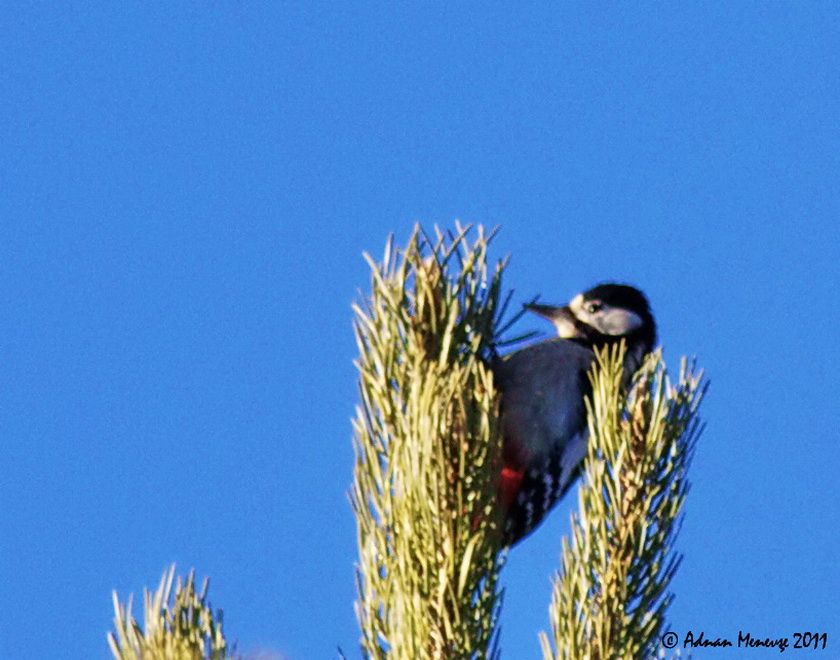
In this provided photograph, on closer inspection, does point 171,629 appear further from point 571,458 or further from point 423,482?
point 571,458

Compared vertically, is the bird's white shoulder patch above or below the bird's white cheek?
below

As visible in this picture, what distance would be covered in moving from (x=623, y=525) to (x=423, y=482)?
380mm

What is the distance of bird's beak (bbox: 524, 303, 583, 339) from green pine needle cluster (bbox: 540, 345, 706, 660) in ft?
7.28

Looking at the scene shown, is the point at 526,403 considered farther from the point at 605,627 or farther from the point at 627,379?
the point at 605,627

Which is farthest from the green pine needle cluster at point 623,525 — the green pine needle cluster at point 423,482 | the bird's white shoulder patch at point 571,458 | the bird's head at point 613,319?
the bird's head at point 613,319

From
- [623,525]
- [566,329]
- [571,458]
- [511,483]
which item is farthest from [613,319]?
[623,525]

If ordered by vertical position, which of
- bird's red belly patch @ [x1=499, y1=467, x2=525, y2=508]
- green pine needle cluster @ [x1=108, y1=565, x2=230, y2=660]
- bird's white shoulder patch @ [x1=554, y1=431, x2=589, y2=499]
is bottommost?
green pine needle cluster @ [x1=108, y1=565, x2=230, y2=660]

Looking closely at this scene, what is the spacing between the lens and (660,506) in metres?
1.95

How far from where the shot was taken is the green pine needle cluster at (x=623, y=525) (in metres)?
1.81

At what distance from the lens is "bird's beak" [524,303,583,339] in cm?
434

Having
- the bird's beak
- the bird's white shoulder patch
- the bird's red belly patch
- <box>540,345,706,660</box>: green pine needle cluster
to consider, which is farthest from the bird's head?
<box>540,345,706,660</box>: green pine needle cluster

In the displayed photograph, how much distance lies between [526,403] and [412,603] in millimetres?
1944

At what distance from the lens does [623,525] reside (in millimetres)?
1925

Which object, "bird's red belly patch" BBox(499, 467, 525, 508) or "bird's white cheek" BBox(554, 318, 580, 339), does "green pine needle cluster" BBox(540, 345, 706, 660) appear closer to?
"bird's red belly patch" BBox(499, 467, 525, 508)
